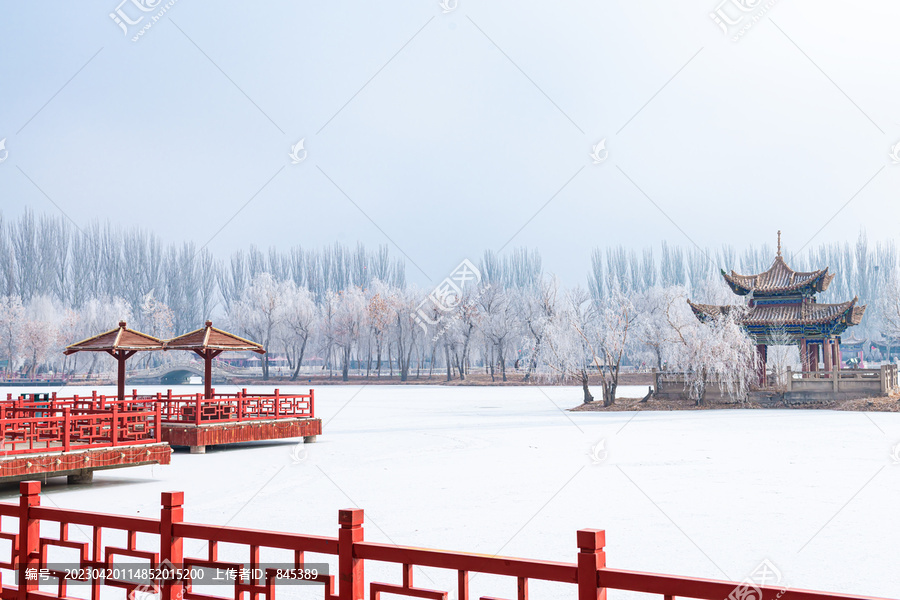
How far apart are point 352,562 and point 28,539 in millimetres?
2131

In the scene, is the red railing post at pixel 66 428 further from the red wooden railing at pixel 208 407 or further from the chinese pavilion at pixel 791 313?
the chinese pavilion at pixel 791 313

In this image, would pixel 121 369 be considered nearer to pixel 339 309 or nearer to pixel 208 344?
pixel 208 344

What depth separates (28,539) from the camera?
4.13 m

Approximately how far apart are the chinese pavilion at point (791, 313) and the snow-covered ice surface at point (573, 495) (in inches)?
438

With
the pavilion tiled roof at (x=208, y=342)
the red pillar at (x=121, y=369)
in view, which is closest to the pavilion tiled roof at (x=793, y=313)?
the pavilion tiled roof at (x=208, y=342)

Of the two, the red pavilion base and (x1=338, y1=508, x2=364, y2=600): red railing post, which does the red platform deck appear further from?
(x1=338, y1=508, x2=364, y2=600): red railing post

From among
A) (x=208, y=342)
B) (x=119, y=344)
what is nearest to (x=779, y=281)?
(x=208, y=342)

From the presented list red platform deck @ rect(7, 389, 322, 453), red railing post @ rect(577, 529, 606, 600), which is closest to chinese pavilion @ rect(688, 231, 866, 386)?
red platform deck @ rect(7, 389, 322, 453)

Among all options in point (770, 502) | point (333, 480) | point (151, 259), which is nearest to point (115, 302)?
point (151, 259)

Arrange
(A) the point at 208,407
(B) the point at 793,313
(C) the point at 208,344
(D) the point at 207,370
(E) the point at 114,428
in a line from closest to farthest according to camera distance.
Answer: (E) the point at 114,428, (C) the point at 208,344, (A) the point at 208,407, (D) the point at 207,370, (B) the point at 793,313

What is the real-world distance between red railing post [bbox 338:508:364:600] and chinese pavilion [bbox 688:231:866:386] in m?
27.7

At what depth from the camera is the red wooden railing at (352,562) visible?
2457mm

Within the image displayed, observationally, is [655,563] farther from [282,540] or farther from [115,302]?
[115,302]

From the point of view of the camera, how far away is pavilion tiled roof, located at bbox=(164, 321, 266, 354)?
595 inches
